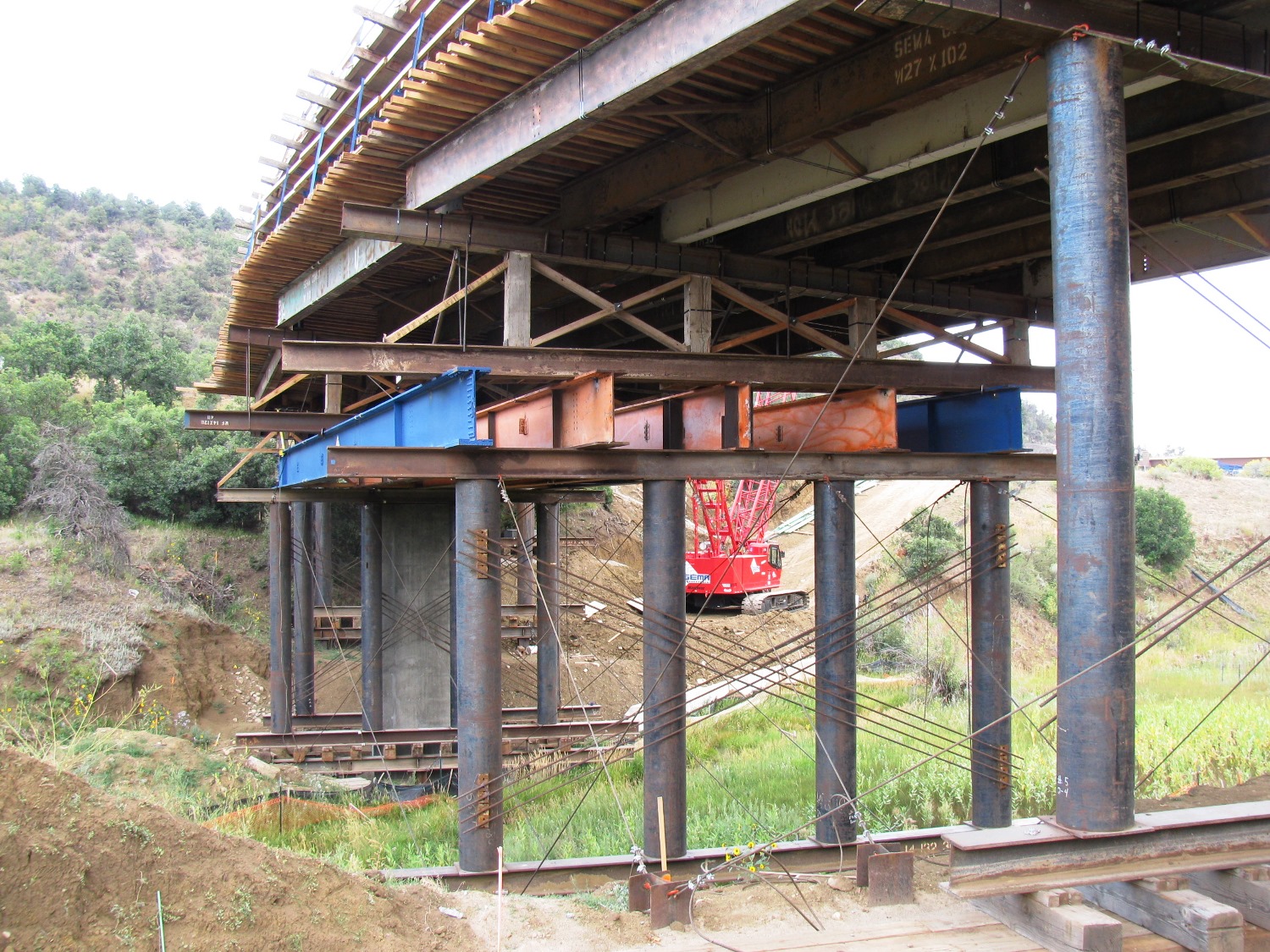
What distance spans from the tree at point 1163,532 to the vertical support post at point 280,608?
28.1 m

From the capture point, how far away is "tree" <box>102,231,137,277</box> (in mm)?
57219

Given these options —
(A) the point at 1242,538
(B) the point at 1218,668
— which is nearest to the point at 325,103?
(B) the point at 1218,668

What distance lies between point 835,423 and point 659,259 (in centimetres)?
267

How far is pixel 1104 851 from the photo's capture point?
17.3ft

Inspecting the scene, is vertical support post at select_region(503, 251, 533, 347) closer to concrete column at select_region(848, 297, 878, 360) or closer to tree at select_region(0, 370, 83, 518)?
concrete column at select_region(848, 297, 878, 360)

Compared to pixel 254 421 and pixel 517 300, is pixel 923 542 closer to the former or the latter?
pixel 254 421

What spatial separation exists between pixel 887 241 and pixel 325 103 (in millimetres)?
6466

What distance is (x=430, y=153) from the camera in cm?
830

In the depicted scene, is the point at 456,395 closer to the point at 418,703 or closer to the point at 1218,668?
the point at 418,703

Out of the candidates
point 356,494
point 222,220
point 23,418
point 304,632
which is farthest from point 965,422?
point 222,220

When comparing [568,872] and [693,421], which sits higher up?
[693,421]

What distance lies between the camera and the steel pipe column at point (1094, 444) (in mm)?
5316

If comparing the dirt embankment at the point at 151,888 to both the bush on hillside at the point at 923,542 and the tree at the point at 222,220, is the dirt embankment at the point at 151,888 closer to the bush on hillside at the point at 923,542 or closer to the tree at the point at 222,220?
the bush on hillside at the point at 923,542

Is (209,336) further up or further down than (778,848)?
further up
